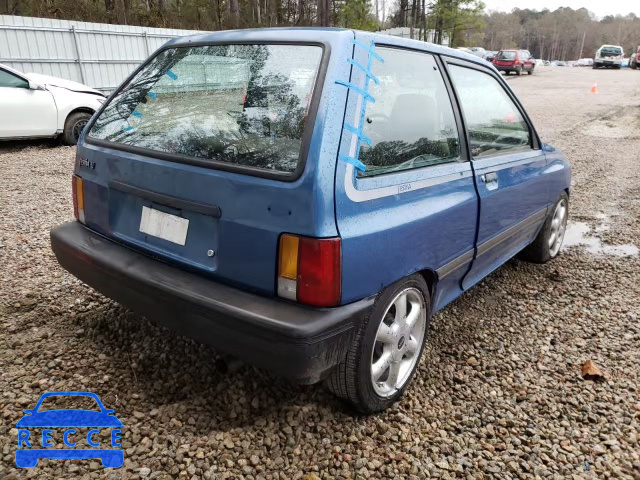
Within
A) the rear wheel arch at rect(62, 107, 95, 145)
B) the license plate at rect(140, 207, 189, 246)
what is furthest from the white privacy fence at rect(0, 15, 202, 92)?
the license plate at rect(140, 207, 189, 246)

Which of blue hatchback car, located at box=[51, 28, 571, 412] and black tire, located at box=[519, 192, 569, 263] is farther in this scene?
black tire, located at box=[519, 192, 569, 263]

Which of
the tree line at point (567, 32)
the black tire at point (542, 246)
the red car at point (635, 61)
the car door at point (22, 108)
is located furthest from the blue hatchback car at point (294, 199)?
the tree line at point (567, 32)

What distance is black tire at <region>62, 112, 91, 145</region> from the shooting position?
27.3ft

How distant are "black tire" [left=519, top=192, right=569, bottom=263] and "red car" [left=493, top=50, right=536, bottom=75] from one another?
30.1 m

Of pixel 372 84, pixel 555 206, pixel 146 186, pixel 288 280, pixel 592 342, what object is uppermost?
pixel 372 84

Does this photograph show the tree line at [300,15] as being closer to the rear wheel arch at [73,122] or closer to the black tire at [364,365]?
the rear wheel arch at [73,122]

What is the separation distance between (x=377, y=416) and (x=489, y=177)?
4.79ft

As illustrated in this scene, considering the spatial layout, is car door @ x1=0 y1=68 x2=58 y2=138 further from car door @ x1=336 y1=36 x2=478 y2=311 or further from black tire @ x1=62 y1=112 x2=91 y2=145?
car door @ x1=336 y1=36 x2=478 y2=311

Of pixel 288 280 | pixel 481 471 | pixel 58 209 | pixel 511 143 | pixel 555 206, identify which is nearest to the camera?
pixel 288 280

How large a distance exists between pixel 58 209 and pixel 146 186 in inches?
142

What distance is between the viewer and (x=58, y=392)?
7.49 ft

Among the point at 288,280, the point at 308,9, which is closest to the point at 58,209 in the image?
the point at 288,280

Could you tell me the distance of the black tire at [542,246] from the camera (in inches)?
156

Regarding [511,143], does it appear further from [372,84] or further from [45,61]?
[45,61]
